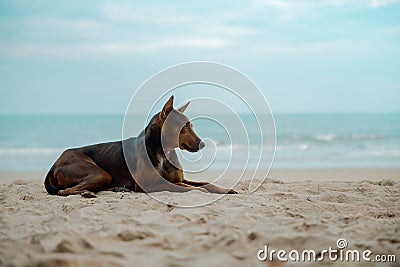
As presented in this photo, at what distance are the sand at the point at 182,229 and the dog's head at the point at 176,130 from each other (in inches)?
28.2

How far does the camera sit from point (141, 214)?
4430 millimetres

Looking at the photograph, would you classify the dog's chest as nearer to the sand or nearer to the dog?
the dog

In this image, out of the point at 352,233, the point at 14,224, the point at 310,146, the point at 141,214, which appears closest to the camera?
the point at 352,233

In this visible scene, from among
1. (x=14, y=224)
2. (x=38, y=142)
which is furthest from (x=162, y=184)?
(x=38, y=142)

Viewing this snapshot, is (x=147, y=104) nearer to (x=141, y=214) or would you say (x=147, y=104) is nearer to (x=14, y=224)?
(x=141, y=214)

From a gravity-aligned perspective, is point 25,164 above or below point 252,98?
below

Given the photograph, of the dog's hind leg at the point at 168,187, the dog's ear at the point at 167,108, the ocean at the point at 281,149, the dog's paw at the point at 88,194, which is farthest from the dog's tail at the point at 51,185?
the ocean at the point at 281,149

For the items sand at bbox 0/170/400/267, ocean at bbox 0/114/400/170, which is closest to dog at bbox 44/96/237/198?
sand at bbox 0/170/400/267

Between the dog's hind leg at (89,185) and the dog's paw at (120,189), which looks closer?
the dog's hind leg at (89,185)

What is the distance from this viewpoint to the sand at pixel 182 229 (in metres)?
3.24

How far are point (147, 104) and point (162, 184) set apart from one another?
1.06m

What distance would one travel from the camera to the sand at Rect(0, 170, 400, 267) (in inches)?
128

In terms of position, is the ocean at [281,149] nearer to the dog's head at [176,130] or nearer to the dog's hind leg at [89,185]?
the dog's head at [176,130]

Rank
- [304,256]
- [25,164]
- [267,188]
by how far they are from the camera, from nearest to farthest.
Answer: [304,256], [267,188], [25,164]
